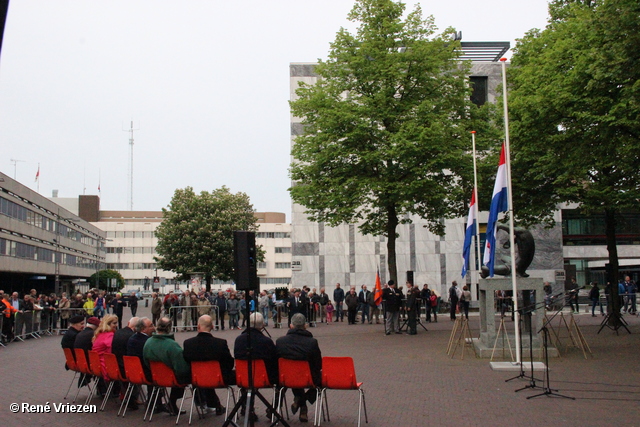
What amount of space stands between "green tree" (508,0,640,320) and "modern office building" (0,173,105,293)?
128 ft

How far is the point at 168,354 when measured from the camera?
9398 mm

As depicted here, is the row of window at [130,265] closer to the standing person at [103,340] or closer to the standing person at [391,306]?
the standing person at [391,306]

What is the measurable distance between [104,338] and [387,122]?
17301 mm

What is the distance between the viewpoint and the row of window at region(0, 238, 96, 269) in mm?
50197

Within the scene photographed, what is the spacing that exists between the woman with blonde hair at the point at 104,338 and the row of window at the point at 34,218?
4325cm

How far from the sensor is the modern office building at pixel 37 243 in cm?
5056

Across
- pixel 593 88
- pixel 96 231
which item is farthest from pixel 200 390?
pixel 96 231

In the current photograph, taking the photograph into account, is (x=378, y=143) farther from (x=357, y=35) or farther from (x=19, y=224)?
(x=19, y=224)

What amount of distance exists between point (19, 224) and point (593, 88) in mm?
49804

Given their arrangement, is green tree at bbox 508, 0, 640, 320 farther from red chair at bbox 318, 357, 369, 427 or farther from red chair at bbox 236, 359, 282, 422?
red chair at bbox 236, 359, 282, 422

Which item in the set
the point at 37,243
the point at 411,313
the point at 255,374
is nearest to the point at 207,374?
the point at 255,374

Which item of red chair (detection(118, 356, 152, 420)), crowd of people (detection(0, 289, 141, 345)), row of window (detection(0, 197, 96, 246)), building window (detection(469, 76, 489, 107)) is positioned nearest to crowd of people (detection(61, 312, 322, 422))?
red chair (detection(118, 356, 152, 420))

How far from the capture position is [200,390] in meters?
9.74

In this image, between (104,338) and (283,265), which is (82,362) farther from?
(283,265)
